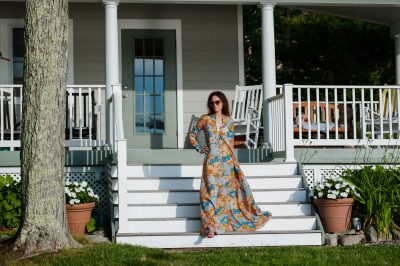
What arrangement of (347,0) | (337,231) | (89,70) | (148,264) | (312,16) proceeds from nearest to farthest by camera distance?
(148,264), (337,231), (347,0), (89,70), (312,16)

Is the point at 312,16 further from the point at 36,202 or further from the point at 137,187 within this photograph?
the point at 36,202

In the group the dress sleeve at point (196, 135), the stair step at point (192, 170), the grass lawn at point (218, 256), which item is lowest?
the grass lawn at point (218, 256)

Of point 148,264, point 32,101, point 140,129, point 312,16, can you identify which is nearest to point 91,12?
point 140,129

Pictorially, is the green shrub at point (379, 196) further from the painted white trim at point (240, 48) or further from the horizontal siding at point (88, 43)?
the horizontal siding at point (88, 43)

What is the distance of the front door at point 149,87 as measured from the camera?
10.8m

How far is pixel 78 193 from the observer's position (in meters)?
7.89

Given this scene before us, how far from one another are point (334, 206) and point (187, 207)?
1.62 metres

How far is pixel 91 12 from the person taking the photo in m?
10.9

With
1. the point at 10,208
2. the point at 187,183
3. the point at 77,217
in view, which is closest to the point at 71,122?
the point at 10,208

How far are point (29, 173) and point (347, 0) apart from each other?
5448mm

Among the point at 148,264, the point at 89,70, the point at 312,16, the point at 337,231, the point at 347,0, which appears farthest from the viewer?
the point at 312,16

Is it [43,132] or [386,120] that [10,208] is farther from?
[386,120]

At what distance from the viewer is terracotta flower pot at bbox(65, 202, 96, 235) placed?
7680mm

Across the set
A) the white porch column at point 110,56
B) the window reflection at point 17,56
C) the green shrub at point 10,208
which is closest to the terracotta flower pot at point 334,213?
the white porch column at point 110,56
